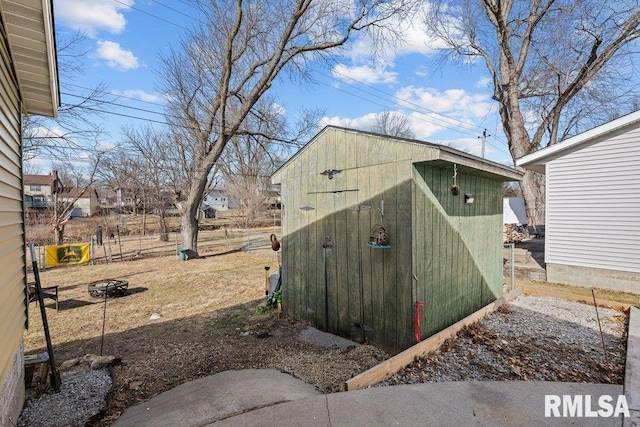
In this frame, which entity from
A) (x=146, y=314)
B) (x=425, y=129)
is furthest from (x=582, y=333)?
(x=425, y=129)

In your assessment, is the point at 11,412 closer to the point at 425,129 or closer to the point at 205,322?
the point at 205,322

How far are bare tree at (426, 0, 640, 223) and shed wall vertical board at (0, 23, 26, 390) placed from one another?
15177 millimetres

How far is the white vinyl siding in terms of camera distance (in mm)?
6535

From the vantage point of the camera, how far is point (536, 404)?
102 inches

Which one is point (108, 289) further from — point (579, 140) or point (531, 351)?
point (579, 140)

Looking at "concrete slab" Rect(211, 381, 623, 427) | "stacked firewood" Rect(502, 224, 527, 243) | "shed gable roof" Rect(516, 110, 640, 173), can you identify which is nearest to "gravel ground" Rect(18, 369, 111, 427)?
"concrete slab" Rect(211, 381, 623, 427)

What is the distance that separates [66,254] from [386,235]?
42.7 feet

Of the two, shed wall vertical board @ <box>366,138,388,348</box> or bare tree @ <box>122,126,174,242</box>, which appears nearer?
shed wall vertical board @ <box>366,138,388,348</box>

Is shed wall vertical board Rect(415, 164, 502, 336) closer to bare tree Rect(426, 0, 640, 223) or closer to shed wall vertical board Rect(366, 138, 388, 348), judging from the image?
shed wall vertical board Rect(366, 138, 388, 348)

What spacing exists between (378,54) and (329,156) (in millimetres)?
9625

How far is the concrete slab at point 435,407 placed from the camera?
92.7 inches

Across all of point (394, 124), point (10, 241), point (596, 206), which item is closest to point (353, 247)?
point (10, 241)

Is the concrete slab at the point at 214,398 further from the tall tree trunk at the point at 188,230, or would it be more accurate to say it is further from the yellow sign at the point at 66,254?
the yellow sign at the point at 66,254

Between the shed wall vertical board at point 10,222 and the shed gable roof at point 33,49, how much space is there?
0.52 ft
